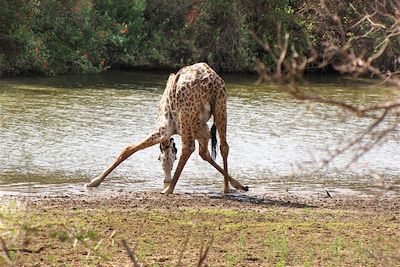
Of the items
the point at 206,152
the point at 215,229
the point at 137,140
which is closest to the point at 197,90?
the point at 206,152

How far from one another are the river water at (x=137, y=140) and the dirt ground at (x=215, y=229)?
0.61 meters

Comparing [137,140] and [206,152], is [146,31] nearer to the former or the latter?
[137,140]

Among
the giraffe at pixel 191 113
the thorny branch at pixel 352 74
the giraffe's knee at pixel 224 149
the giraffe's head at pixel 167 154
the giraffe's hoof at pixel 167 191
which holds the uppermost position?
the thorny branch at pixel 352 74

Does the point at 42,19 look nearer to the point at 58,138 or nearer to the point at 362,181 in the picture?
the point at 58,138

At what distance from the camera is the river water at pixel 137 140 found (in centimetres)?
1205

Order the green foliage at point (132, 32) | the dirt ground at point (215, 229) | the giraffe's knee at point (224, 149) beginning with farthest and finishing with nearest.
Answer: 1. the green foliage at point (132, 32)
2. the giraffe's knee at point (224, 149)
3. the dirt ground at point (215, 229)

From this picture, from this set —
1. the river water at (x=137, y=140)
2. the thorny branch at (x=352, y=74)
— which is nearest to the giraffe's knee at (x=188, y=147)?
the river water at (x=137, y=140)

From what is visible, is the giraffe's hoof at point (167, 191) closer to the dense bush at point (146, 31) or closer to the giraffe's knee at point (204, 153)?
the giraffe's knee at point (204, 153)

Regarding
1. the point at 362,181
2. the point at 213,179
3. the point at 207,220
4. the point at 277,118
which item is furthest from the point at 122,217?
the point at 277,118

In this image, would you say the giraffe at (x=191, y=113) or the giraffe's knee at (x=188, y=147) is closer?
the giraffe at (x=191, y=113)

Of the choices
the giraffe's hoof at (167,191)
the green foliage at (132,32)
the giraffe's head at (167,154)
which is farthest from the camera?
the green foliage at (132,32)

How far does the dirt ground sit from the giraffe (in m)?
0.50

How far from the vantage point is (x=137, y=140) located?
48.2ft

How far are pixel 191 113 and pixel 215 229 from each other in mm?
2845
